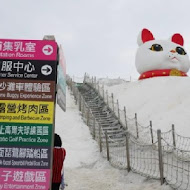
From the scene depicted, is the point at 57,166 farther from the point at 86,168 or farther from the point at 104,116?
Answer: the point at 104,116

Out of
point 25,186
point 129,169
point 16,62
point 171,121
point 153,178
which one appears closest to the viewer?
point 25,186

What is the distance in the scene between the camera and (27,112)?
3.84m

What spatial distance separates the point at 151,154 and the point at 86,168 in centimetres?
229

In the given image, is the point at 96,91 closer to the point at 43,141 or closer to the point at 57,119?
the point at 57,119

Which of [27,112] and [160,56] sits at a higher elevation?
[160,56]

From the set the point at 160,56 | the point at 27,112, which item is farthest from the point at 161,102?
the point at 27,112

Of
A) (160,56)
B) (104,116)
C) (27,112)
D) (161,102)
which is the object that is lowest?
(27,112)

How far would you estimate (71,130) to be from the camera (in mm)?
12898

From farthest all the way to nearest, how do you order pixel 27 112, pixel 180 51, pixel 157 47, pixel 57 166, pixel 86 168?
1. pixel 180 51
2. pixel 157 47
3. pixel 86 168
4. pixel 57 166
5. pixel 27 112

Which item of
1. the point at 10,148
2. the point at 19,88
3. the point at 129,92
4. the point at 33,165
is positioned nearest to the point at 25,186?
the point at 33,165

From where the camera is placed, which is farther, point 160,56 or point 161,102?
point 160,56

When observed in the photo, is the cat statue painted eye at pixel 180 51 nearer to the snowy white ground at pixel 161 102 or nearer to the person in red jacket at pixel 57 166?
the snowy white ground at pixel 161 102

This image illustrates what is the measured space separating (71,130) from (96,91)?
780 centimetres

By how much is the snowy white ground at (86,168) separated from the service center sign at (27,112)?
3181 millimetres
